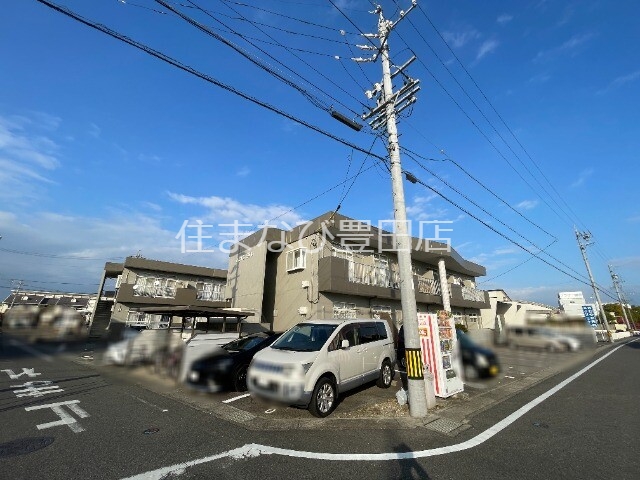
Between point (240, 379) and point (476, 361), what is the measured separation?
22.9 feet

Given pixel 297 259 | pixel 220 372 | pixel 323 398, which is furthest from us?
pixel 297 259

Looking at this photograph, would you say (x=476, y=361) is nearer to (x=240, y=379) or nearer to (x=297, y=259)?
(x=240, y=379)

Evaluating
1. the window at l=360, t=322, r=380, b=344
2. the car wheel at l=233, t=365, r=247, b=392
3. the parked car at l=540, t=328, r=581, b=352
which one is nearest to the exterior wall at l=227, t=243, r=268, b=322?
the car wheel at l=233, t=365, r=247, b=392

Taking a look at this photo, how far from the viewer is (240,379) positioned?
8.18 metres

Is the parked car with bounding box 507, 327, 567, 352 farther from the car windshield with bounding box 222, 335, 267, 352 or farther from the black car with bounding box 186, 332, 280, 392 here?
the black car with bounding box 186, 332, 280, 392

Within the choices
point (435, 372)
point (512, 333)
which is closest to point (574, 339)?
point (512, 333)

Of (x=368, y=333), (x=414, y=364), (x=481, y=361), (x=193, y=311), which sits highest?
(x=193, y=311)

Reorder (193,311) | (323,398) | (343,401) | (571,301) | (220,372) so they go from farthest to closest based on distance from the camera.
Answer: (571,301) → (193,311) → (220,372) → (343,401) → (323,398)

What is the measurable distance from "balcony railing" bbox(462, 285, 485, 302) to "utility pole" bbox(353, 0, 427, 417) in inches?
742

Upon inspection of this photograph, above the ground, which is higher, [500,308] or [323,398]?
[500,308]

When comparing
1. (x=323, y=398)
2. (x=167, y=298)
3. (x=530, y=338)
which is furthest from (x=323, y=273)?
(x=167, y=298)

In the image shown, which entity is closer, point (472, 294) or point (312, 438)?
point (312, 438)

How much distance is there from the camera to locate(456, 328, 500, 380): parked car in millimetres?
9055

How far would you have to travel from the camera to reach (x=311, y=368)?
579 cm
